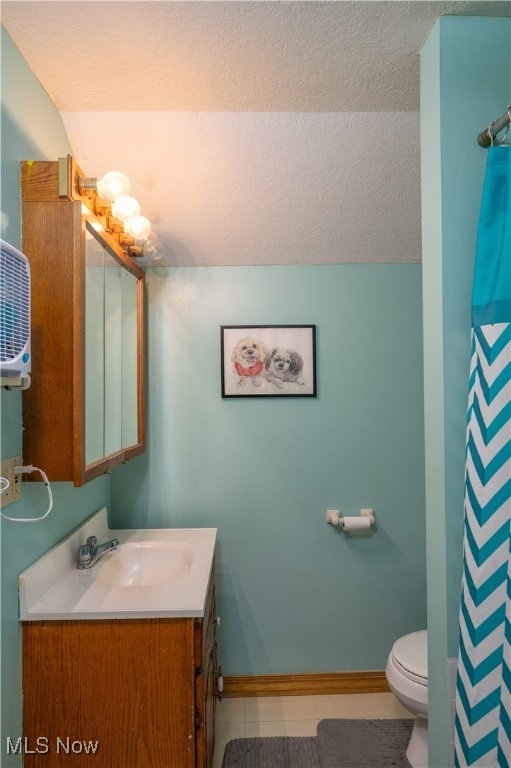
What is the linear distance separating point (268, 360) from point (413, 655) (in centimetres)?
145

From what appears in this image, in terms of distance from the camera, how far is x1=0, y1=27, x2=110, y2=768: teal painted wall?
121cm

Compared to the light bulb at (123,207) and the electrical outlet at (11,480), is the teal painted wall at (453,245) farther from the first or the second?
the electrical outlet at (11,480)

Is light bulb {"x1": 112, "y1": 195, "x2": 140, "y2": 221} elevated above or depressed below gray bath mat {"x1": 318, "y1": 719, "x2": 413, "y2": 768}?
above

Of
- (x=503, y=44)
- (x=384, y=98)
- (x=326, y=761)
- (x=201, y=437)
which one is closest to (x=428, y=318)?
(x=503, y=44)

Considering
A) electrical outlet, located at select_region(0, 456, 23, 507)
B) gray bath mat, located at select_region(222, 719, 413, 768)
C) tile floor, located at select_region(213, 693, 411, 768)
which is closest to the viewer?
electrical outlet, located at select_region(0, 456, 23, 507)

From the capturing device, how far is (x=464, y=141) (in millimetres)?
1098

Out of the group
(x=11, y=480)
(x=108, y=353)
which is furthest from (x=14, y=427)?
(x=108, y=353)

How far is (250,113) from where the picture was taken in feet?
5.25

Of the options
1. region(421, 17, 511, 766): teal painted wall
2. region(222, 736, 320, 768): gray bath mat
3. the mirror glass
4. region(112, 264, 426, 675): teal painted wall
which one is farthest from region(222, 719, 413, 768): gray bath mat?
the mirror glass

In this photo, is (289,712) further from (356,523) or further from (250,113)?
(250,113)

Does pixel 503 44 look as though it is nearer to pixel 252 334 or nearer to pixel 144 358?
pixel 252 334

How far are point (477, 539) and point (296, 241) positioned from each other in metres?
1.59

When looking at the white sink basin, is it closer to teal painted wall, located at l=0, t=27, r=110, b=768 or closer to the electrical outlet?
teal painted wall, located at l=0, t=27, r=110, b=768
